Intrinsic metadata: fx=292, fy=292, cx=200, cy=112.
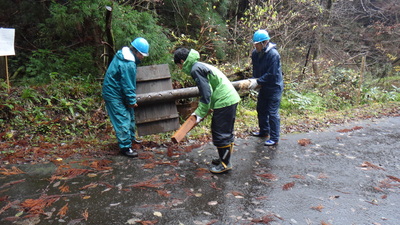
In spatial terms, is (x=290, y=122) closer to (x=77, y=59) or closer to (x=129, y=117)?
(x=129, y=117)

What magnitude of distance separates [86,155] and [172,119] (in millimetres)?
1846

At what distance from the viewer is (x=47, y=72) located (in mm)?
8070

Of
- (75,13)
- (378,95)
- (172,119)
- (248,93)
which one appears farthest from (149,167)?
(378,95)

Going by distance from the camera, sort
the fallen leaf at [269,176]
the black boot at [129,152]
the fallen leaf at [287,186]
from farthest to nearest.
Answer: the black boot at [129,152]
the fallen leaf at [269,176]
the fallen leaf at [287,186]

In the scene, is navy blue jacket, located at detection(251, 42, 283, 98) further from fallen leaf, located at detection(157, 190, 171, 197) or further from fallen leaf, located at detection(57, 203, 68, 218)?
fallen leaf, located at detection(57, 203, 68, 218)

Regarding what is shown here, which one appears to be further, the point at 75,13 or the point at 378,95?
the point at 378,95

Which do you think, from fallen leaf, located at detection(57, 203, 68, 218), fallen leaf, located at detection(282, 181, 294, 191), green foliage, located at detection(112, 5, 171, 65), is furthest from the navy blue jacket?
fallen leaf, located at detection(57, 203, 68, 218)

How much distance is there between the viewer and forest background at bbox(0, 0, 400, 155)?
646 cm

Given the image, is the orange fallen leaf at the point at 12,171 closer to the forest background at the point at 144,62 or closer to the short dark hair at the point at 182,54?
the forest background at the point at 144,62

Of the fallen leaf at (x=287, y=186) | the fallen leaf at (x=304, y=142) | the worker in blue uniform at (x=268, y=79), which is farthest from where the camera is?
the fallen leaf at (x=304, y=142)

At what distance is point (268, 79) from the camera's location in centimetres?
595

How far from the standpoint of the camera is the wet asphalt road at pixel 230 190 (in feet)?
11.4

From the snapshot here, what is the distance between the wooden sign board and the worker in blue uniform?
1801 millimetres

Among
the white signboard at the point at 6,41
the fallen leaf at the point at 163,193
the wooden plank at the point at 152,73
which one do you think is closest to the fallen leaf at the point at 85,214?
the fallen leaf at the point at 163,193
